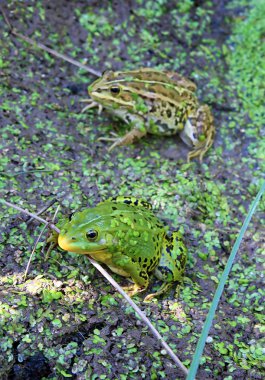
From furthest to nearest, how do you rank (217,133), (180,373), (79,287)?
(217,133) < (79,287) < (180,373)

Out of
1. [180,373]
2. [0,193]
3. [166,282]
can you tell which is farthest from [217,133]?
[180,373]

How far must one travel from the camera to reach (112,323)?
3129 mm

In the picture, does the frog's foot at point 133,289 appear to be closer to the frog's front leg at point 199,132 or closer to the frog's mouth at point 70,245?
the frog's mouth at point 70,245

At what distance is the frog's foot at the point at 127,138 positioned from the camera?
4336mm

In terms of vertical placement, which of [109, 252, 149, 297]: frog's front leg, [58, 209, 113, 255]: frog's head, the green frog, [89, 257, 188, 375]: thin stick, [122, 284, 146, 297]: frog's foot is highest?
the green frog

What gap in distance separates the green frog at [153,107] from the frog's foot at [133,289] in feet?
4.57

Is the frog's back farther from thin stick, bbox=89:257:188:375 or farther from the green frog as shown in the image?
the green frog

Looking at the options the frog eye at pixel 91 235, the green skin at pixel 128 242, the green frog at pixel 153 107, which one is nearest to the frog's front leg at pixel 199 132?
the green frog at pixel 153 107

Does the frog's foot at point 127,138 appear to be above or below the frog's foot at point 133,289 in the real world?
above

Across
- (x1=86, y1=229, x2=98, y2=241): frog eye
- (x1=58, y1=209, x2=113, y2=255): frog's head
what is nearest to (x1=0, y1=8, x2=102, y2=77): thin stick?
(x1=58, y1=209, x2=113, y2=255): frog's head

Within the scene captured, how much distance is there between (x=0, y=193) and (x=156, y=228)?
1091 mm

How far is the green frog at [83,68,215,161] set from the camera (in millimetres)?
4387

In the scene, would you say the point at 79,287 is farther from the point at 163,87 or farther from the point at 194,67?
the point at 194,67

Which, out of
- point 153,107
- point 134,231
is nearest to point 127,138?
point 153,107
